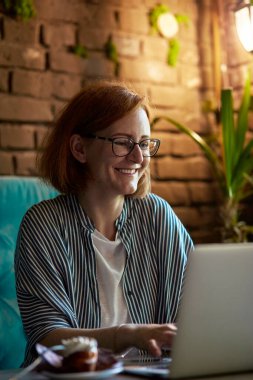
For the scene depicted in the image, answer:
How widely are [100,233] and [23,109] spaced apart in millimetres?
1068

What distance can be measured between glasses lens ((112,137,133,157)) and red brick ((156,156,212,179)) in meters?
1.29

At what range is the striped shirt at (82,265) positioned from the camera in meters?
1.59

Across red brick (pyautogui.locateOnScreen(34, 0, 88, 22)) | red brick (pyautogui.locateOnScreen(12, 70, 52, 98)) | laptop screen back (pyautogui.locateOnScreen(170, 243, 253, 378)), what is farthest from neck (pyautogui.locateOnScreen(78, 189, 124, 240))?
red brick (pyautogui.locateOnScreen(34, 0, 88, 22))

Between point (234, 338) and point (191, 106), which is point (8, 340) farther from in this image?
point (191, 106)

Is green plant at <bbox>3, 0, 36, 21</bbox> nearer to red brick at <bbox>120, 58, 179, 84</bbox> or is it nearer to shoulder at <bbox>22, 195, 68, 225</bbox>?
red brick at <bbox>120, 58, 179, 84</bbox>

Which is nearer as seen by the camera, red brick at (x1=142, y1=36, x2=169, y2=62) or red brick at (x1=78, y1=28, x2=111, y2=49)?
red brick at (x1=78, y1=28, x2=111, y2=49)

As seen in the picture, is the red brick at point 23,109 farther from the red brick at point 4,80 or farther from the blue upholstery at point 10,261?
the blue upholstery at point 10,261

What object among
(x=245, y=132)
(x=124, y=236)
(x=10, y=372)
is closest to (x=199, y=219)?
(x=245, y=132)

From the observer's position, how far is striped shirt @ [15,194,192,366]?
159 centimetres

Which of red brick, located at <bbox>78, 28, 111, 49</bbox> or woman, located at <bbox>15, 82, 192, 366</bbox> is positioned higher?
red brick, located at <bbox>78, 28, 111, 49</bbox>

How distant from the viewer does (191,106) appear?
317 cm

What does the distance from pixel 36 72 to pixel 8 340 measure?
1211mm

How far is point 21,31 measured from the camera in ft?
8.86

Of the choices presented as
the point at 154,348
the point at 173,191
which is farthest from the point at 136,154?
the point at 173,191
